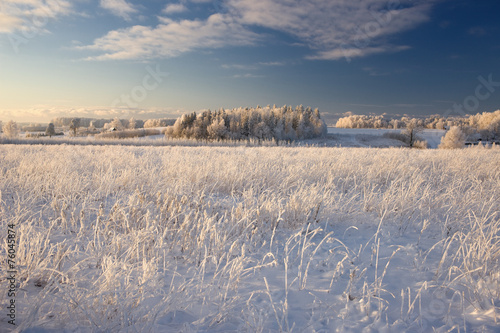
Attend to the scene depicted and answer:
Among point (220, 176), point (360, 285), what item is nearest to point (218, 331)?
point (360, 285)

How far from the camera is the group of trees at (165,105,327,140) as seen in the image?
5359 cm

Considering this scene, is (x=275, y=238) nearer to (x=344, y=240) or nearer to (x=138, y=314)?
(x=344, y=240)

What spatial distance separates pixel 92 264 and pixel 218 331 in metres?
1.58

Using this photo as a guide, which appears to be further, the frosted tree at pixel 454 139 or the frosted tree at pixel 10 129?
the frosted tree at pixel 10 129

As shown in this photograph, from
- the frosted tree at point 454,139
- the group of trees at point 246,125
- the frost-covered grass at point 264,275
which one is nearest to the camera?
the frost-covered grass at point 264,275

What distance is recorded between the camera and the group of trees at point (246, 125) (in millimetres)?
53594

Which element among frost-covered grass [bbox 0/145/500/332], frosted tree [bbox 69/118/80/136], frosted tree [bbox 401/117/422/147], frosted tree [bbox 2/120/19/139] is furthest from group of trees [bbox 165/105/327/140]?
frost-covered grass [bbox 0/145/500/332]

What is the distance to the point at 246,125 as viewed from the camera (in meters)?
57.6

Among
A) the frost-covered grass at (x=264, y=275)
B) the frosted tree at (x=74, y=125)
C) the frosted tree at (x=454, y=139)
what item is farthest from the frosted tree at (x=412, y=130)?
the frosted tree at (x=74, y=125)

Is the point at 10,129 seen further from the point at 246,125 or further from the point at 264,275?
the point at 264,275

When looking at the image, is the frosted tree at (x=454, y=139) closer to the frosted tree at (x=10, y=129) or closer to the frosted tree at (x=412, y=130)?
the frosted tree at (x=412, y=130)

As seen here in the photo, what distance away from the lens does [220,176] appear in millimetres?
5648

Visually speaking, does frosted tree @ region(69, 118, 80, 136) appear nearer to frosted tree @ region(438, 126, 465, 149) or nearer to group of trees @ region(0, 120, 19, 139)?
group of trees @ region(0, 120, 19, 139)

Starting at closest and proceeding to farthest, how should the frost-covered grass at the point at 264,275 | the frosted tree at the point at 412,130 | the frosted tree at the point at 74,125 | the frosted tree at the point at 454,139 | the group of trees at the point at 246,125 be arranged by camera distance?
the frost-covered grass at the point at 264,275, the frosted tree at the point at 454,139, the frosted tree at the point at 412,130, the group of trees at the point at 246,125, the frosted tree at the point at 74,125
